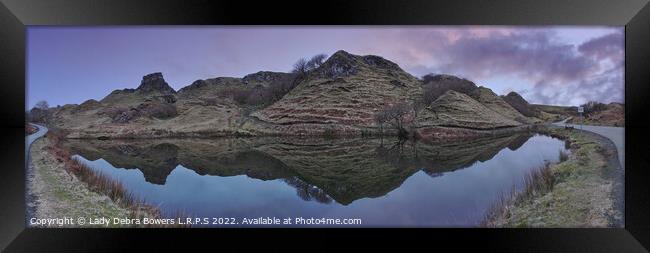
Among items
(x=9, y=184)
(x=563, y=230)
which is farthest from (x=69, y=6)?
(x=563, y=230)

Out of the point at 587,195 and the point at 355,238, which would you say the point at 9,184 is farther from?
the point at 587,195

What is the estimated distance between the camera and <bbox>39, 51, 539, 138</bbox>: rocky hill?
4.68 m

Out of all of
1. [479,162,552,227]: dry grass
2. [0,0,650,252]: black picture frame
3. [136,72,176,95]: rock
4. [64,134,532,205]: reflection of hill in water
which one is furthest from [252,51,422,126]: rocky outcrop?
[479,162,552,227]: dry grass

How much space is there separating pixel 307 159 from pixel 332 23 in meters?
2.12

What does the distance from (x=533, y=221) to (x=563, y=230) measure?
375mm

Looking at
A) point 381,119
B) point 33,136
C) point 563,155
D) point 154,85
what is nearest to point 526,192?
point 563,155

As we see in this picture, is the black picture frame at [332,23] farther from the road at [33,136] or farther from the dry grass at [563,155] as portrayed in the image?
the dry grass at [563,155]

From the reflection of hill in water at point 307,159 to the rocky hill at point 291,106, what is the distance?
0.19 metres

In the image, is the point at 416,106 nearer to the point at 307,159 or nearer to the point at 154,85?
the point at 307,159

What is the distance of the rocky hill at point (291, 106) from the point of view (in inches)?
184

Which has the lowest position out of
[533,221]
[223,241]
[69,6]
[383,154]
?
[223,241]

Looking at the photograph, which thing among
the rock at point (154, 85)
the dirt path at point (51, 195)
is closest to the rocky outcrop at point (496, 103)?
the rock at point (154, 85)

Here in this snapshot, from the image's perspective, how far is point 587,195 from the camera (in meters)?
4.32

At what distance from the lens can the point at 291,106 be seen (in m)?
4.91
